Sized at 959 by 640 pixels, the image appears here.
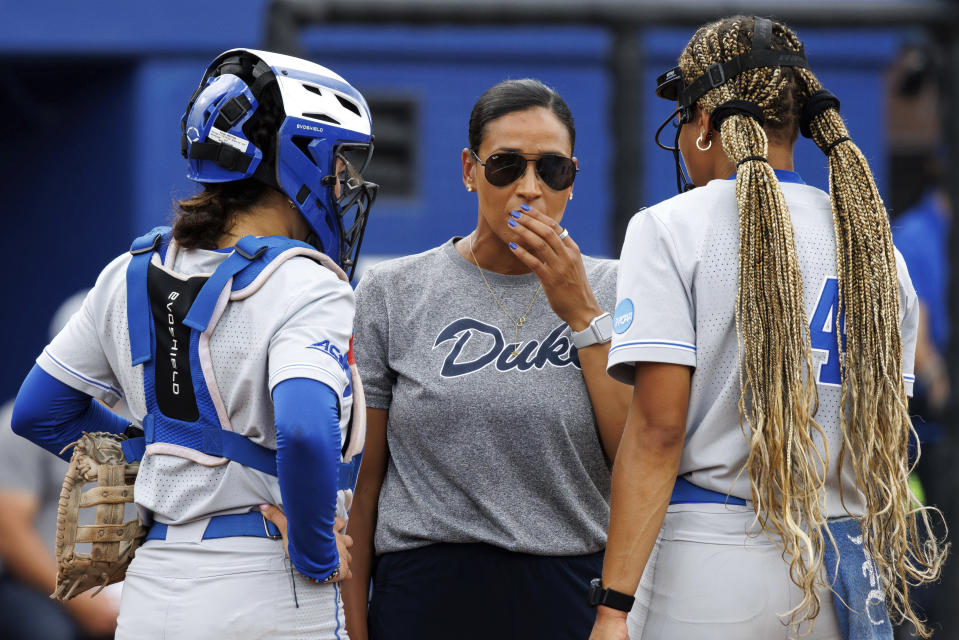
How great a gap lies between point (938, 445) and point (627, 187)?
7.84 feet

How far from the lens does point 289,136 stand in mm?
2760

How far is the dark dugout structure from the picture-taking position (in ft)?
18.3

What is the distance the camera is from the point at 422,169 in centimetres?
1196

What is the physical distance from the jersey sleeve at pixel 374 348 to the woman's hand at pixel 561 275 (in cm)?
43

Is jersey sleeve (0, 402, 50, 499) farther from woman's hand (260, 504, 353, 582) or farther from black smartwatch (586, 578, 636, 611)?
black smartwatch (586, 578, 636, 611)

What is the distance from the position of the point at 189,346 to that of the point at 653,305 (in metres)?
0.99

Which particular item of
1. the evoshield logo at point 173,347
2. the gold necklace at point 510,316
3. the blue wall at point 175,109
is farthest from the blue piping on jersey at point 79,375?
the blue wall at point 175,109

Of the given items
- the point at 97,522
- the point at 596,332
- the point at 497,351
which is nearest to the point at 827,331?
the point at 596,332

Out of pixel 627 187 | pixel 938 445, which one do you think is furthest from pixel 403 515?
pixel 938 445

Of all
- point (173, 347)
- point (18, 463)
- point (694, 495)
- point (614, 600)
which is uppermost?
point (173, 347)

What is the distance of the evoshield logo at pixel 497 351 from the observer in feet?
10.3

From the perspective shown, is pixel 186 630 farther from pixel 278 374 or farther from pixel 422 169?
pixel 422 169

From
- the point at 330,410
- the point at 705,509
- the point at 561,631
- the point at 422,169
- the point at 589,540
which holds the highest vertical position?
the point at 422,169

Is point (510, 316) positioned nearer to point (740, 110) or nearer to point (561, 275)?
point (561, 275)
